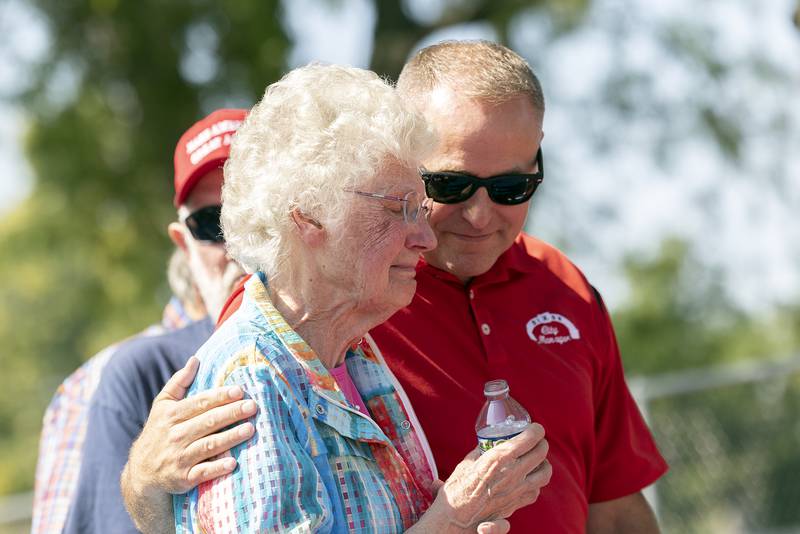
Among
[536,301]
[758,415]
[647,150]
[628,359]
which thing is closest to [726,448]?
[758,415]

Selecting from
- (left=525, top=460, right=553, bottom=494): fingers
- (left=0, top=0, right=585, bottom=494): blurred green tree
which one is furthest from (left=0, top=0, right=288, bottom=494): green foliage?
(left=525, top=460, right=553, bottom=494): fingers

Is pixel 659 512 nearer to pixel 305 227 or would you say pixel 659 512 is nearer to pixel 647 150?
pixel 647 150

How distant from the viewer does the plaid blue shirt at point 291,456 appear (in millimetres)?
2031

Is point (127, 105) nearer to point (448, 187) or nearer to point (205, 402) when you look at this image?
point (448, 187)

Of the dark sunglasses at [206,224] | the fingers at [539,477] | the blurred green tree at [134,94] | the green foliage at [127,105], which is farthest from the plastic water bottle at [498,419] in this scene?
the green foliage at [127,105]

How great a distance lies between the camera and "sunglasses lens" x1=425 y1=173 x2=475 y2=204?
272 cm

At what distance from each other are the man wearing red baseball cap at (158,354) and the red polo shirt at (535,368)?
0.81 m

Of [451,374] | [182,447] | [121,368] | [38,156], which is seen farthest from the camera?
[38,156]

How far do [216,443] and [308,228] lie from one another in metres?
0.48

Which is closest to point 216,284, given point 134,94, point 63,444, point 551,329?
point 63,444

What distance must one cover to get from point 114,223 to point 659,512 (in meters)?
6.77

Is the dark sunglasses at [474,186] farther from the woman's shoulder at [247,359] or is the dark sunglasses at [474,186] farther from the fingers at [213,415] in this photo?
the fingers at [213,415]

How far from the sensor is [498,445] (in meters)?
2.28

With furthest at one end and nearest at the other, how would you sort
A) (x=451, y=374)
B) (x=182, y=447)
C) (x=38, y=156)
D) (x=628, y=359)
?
(x=628, y=359) < (x=38, y=156) < (x=451, y=374) < (x=182, y=447)
